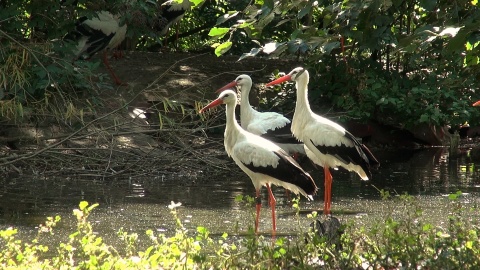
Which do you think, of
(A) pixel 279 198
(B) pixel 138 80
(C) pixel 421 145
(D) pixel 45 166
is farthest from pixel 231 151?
(C) pixel 421 145

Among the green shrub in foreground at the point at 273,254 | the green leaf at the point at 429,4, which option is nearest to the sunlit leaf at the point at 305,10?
the green leaf at the point at 429,4

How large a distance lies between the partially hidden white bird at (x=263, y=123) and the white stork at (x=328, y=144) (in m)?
1.41

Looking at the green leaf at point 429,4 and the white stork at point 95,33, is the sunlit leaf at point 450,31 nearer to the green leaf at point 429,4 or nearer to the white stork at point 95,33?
the green leaf at point 429,4

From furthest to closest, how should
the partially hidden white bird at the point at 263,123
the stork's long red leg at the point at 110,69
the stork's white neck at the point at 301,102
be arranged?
the stork's long red leg at the point at 110,69
the partially hidden white bird at the point at 263,123
the stork's white neck at the point at 301,102

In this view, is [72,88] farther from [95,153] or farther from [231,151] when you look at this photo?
[231,151]

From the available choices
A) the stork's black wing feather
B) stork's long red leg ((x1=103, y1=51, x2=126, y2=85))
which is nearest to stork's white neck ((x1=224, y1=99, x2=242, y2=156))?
the stork's black wing feather

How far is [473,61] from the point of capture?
6.50 m

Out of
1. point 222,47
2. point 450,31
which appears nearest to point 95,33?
point 222,47

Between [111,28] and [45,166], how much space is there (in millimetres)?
2989

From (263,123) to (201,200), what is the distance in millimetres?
1729

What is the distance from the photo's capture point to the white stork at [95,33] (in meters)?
13.0

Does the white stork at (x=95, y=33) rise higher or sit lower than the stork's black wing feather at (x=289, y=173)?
higher

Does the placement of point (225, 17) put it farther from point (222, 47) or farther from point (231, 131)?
point (231, 131)

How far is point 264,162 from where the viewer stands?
8188mm
